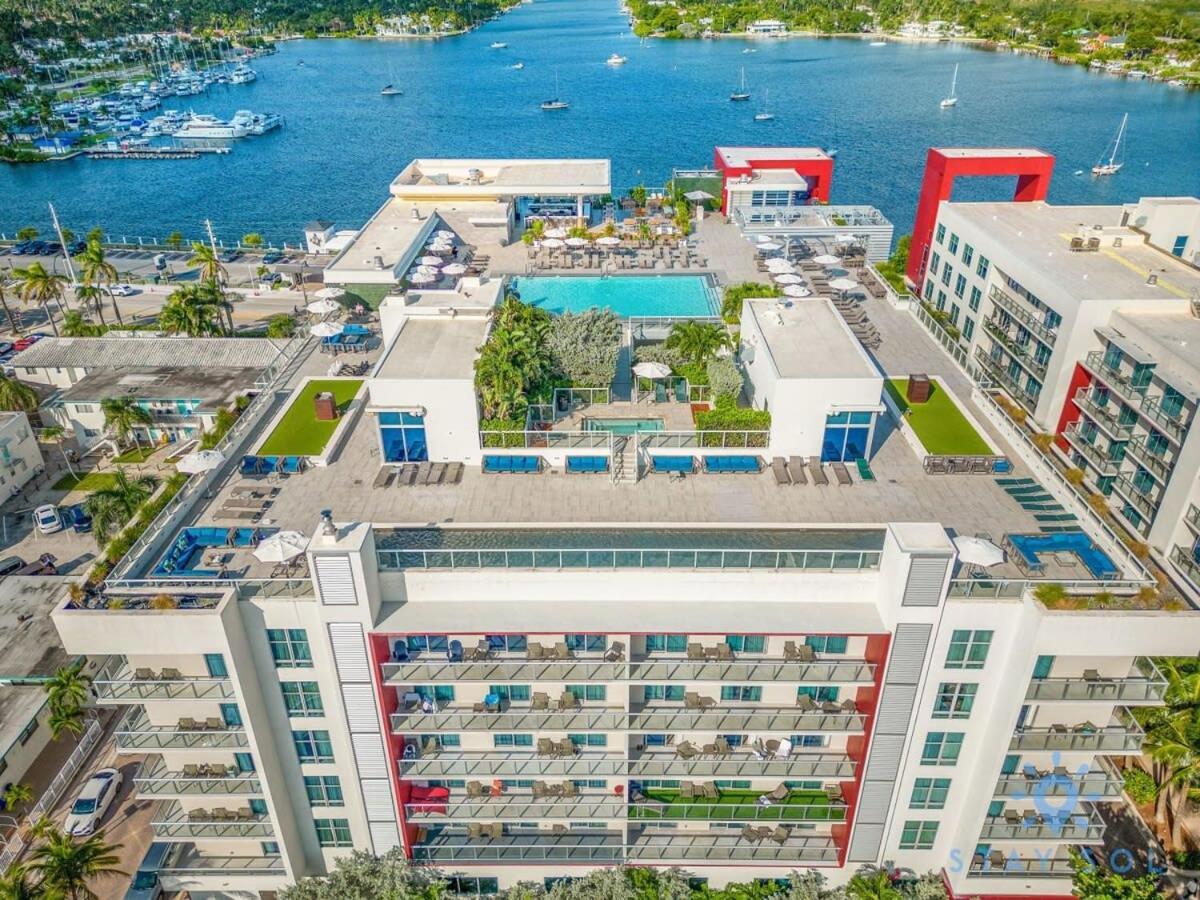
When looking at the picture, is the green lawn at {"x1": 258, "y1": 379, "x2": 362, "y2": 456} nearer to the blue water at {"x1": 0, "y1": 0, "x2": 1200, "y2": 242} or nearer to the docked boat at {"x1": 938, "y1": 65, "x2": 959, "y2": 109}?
the blue water at {"x1": 0, "y1": 0, "x2": 1200, "y2": 242}

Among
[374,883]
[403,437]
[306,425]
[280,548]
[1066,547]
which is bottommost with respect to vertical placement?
[374,883]

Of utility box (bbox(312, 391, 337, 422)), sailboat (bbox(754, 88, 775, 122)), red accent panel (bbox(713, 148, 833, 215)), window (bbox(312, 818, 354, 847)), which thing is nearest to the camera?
window (bbox(312, 818, 354, 847))

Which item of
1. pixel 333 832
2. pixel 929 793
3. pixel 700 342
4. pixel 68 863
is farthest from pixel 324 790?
pixel 700 342

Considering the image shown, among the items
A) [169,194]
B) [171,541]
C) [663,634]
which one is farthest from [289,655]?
[169,194]

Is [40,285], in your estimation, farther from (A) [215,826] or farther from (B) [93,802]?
(A) [215,826]

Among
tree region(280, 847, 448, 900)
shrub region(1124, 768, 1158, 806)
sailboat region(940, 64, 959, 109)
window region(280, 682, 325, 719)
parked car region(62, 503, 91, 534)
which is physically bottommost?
parked car region(62, 503, 91, 534)

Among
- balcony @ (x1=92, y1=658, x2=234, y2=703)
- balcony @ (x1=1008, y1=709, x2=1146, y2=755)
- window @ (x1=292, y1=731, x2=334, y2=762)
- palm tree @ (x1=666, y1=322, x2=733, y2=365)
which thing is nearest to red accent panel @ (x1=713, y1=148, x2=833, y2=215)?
palm tree @ (x1=666, y1=322, x2=733, y2=365)

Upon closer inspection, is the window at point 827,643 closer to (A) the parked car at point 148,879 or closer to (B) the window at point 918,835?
(B) the window at point 918,835
